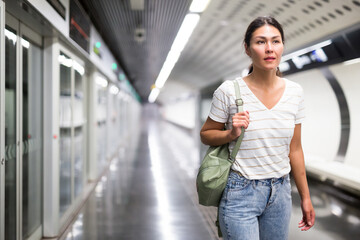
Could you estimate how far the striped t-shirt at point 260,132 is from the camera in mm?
1428

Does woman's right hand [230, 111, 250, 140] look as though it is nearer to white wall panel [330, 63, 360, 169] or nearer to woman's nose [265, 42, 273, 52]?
woman's nose [265, 42, 273, 52]

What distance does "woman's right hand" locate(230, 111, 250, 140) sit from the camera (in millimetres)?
1335

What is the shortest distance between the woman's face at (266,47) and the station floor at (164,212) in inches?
109

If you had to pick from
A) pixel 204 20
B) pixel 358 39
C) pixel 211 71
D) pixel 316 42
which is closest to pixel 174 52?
pixel 211 71

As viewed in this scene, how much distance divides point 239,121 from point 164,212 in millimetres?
3567

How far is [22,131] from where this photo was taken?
10.3 ft

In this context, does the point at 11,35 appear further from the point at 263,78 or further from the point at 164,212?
the point at 164,212

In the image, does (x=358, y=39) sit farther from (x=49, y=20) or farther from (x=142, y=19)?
(x=49, y=20)

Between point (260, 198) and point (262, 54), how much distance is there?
0.58 meters

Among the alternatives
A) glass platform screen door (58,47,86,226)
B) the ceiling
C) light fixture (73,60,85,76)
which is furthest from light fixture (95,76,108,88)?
glass platform screen door (58,47,86,226)

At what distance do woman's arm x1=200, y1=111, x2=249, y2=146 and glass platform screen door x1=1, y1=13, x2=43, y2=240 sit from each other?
1.59 meters

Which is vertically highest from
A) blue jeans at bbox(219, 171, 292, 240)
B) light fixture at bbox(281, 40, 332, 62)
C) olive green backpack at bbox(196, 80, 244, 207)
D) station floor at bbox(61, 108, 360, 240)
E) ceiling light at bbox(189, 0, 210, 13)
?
ceiling light at bbox(189, 0, 210, 13)

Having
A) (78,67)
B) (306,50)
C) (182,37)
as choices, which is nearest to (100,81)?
(182,37)

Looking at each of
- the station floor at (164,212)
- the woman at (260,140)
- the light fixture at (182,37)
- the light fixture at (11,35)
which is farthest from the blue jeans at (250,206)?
the light fixture at (182,37)
